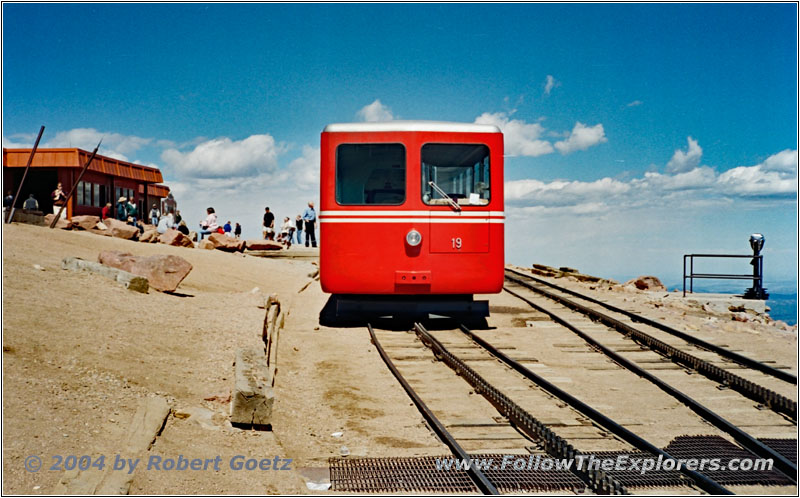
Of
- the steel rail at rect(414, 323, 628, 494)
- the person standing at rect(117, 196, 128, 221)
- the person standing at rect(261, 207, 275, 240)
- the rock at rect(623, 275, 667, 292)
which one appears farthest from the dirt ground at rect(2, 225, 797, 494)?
the person standing at rect(261, 207, 275, 240)

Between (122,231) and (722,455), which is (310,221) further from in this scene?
(722,455)

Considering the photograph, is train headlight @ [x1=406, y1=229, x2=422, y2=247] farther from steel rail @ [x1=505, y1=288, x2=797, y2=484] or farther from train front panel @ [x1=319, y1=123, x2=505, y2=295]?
steel rail @ [x1=505, y1=288, x2=797, y2=484]

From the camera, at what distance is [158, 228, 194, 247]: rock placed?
23031 mm

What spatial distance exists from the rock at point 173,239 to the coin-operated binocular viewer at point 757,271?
1716 centimetres

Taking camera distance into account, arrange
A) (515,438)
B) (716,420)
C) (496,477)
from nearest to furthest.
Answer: (496,477) → (515,438) → (716,420)

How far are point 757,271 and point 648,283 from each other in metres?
3.40

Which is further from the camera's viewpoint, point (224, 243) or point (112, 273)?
point (224, 243)

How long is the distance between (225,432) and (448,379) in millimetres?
3082

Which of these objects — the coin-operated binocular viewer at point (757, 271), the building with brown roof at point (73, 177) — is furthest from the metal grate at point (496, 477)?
the building with brown roof at point (73, 177)

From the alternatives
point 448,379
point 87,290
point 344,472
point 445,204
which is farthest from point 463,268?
point 344,472

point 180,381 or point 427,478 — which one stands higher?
point 180,381

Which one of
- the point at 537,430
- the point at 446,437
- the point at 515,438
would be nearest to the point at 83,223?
the point at 446,437

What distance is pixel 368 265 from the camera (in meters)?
11.2

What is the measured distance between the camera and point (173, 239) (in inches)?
906
